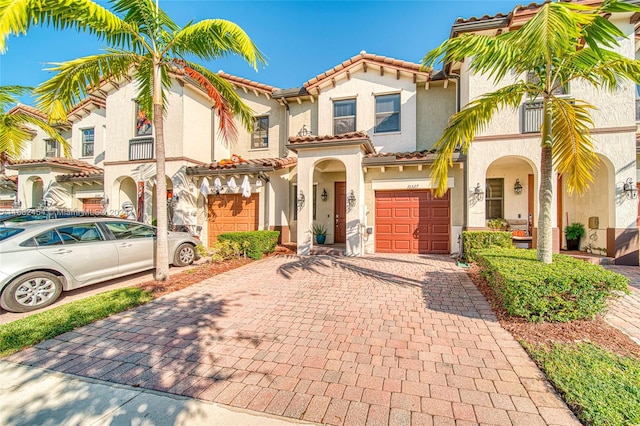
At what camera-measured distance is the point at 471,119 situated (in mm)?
5539

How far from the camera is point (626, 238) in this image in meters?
8.28

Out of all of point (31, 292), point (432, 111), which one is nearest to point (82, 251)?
point (31, 292)

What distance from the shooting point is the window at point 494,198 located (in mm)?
11211

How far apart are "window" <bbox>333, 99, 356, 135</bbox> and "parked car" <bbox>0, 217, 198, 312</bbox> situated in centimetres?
888

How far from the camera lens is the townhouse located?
8.95 meters

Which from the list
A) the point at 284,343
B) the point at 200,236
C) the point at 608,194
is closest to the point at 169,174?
the point at 200,236

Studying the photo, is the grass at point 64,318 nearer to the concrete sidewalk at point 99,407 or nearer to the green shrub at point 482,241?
the concrete sidewalk at point 99,407

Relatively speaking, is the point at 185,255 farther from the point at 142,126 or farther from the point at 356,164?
the point at 142,126

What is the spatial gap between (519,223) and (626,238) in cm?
282

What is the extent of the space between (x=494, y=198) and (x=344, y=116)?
731 centimetres

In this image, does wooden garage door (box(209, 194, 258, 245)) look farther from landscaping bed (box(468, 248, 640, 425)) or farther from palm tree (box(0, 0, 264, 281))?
landscaping bed (box(468, 248, 640, 425))

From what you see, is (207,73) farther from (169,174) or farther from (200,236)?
(200,236)

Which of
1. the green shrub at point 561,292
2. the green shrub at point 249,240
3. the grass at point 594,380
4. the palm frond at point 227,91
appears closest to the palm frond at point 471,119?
the green shrub at point 561,292

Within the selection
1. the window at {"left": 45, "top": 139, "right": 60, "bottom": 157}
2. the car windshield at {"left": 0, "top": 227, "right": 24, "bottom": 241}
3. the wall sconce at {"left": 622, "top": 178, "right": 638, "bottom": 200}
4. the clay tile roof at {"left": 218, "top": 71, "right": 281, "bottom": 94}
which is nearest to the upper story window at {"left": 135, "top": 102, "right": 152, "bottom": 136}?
the clay tile roof at {"left": 218, "top": 71, "right": 281, "bottom": 94}
